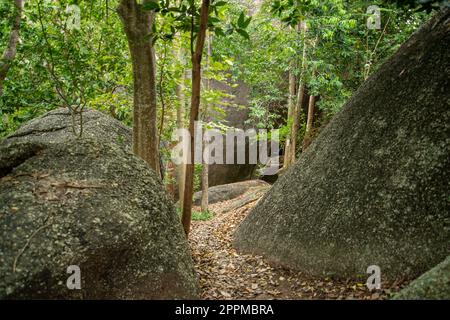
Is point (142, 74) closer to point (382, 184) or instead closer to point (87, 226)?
point (87, 226)

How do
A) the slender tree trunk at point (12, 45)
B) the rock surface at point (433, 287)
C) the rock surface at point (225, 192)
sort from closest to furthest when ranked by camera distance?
the rock surface at point (433, 287), the slender tree trunk at point (12, 45), the rock surface at point (225, 192)

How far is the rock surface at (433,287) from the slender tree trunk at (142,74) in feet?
15.0

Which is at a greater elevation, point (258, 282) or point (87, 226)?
point (87, 226)

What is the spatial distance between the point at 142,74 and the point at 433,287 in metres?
4.97

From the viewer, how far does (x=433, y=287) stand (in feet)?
9.24

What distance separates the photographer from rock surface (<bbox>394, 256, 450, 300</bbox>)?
2748 mm

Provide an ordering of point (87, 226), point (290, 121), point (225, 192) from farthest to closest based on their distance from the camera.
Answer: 1. point (225, 192)
2. point (290, 121)
3. point (87, 226)

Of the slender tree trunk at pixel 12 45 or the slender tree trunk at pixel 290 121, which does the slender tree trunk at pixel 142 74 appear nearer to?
the slender tree trunk at pixel 12 45

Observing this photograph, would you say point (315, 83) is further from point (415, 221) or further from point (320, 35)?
point (415, 221)

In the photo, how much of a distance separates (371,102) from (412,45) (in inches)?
45.6

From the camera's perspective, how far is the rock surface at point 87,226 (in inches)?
131

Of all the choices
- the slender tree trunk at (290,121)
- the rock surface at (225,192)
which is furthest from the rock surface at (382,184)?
the rock surface at (225,192)

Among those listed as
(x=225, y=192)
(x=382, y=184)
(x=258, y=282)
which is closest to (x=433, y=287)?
(x=382, y=184)

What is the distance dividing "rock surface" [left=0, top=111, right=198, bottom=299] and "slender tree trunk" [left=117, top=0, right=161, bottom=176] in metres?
1.45
